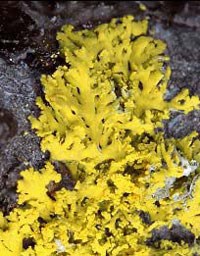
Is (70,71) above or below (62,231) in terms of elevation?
above

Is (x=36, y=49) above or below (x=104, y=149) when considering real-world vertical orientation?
above

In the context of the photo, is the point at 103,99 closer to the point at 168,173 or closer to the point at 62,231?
the point at 168,173

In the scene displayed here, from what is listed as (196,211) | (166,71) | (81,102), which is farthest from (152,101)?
(196,211)

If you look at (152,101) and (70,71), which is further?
(152,101)
